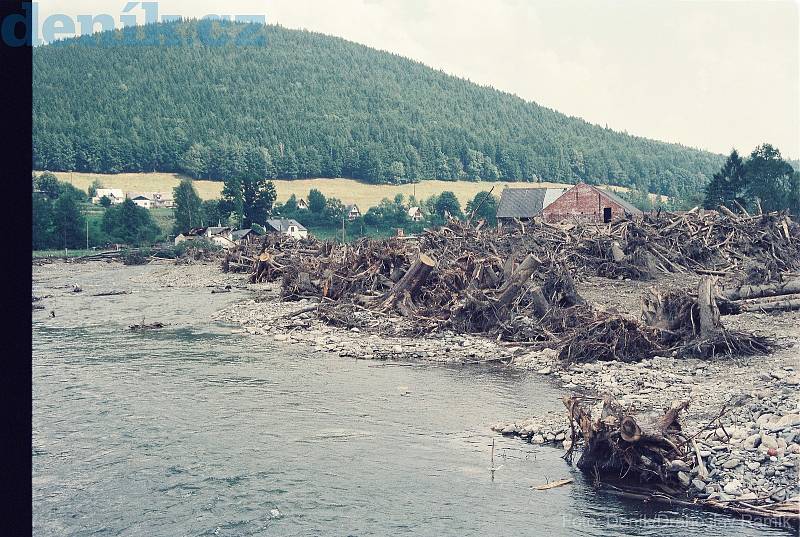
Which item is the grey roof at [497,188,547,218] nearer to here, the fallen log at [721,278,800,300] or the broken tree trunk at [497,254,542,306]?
the fallen log at [721,278,800,300]

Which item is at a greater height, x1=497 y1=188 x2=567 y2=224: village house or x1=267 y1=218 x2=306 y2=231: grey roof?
x1=497 y1=188 x2=567 y2=224: village house

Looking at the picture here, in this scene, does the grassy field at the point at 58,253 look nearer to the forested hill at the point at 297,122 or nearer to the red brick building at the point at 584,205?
the forested hill at the point at 297,122

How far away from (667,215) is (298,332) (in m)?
20.5

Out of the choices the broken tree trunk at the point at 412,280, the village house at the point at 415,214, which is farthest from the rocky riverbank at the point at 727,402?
the village house at the point at 415,214

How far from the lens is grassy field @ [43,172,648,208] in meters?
104

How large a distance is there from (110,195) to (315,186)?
104ft

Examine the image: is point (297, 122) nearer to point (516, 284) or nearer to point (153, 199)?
point (153, 199)

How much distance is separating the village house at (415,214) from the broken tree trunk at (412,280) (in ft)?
219

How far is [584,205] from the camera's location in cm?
5453

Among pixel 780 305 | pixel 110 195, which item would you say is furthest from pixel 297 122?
pixel 780 305

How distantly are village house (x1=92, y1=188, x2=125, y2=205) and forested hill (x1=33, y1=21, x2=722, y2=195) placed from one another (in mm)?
11944

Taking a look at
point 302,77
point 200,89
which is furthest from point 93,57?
point 302,77

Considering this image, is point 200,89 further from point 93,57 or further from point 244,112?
point 93,57

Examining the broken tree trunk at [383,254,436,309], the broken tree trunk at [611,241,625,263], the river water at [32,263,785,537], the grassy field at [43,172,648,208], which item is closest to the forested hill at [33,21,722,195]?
the grassy field at [43,172,648,208]
